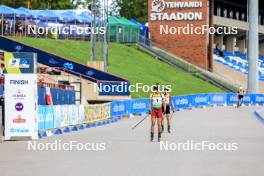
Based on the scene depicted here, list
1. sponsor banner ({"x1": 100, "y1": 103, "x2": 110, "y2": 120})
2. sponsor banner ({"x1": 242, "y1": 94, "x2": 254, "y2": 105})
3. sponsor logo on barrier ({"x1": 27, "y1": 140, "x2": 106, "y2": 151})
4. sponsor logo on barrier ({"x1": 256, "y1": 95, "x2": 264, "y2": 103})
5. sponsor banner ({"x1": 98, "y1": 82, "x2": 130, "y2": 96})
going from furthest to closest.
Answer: sponsor logo on barrier ({"x1": 256, "y1": 95, "x2": 264, "y2": 103})
sponsor banner ({"x1": 242, "y1": 94, "x2": 254, "y2": 105})
sponsor banner ({"x1": 98, "y1": 82, "x2": 130, "y2": 96})
sponsor banner ({"x1": 100, "y1": 103, "x2": 110, "y2": 120})
sponsor logo on barrier ({"x1": 27, "y1": 140, "x2": 106, "y2": 151})

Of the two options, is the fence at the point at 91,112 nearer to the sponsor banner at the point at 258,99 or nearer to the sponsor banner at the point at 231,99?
the sponsor banner at the point at 231,99

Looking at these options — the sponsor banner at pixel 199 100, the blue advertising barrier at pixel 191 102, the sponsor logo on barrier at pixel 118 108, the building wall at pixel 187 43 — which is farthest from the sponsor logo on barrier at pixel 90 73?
the building wall at pixel 187 43

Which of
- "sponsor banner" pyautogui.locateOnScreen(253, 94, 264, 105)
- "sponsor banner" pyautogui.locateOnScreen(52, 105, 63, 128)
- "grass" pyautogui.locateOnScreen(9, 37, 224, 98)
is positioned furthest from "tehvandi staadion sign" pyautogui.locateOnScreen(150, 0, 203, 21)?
"sponsor banner" pyautogui.locateOnScreen(52, 105, 63, 128)

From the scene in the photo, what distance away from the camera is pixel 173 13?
80.4 metres

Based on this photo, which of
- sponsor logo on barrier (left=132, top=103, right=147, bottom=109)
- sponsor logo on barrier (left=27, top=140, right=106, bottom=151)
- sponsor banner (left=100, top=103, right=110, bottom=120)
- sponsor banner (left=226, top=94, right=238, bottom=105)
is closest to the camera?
sponsor logo on barrier (left=27, top=140, right=106, bottom=151)

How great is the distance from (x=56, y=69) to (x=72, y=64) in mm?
2050

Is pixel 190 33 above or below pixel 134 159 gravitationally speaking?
above

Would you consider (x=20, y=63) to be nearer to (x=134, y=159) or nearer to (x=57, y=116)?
(x=57, y=116)

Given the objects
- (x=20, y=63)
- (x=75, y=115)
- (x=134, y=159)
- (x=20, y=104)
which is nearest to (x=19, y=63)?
(x=20, y=63)

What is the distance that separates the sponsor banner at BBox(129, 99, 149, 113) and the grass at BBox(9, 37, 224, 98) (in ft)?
24.1

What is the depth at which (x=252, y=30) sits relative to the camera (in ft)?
231

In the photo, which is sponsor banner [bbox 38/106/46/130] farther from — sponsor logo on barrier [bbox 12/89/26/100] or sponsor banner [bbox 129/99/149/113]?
sponsor banner [bbox 129/99/149/113]

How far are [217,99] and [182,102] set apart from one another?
801 centimetres

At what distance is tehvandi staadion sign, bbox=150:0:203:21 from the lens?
79938 mm
